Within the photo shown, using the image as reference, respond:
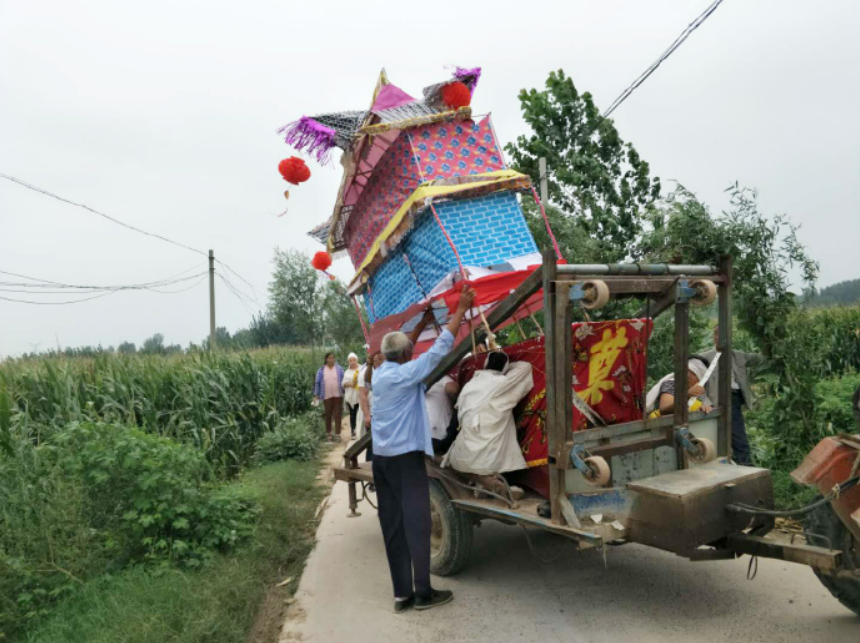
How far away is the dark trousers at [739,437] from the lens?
21.0 feet

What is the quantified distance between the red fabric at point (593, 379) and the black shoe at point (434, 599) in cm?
102

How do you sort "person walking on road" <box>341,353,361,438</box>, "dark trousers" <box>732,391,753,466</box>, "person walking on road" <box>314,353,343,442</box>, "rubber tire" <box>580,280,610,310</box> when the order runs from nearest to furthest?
"rubber tire" <box>580,280,610,310</box> < "dark trousers" <box>732,391,753,466</box> < "person walking on road" <box>341,353,361,438</box> < "person walking on road" <box>314,353,343,442</box>

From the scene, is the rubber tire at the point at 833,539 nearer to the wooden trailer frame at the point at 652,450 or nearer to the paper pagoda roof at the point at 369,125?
the wooden trailer frame at the point at 652,450

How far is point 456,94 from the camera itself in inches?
247

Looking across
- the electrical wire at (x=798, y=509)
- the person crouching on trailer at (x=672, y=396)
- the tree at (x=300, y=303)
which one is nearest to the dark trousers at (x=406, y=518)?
the person crouching on trailer at (x=672, y=396)

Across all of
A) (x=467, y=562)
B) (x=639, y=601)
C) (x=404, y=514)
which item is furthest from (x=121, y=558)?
(x=639, y=601)

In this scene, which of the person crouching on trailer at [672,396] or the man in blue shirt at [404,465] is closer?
the man in blue shirt at [404,465]

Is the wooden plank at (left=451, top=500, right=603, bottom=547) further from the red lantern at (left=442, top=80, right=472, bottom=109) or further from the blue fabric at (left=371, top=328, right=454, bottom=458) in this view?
the red lantern at (left=442, top=80, right=472, bottom=109)

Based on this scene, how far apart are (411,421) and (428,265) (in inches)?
58.0

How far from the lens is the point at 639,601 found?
4.86 m

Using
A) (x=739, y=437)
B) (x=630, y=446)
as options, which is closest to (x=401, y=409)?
(x=630, y=446)

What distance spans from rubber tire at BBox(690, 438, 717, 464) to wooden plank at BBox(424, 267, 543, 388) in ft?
5.45

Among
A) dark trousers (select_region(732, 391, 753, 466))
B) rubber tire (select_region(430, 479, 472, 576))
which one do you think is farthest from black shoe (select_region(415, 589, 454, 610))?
dark trousers (select_region(732, 391, 753, 466))

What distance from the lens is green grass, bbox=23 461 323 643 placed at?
174 inches
